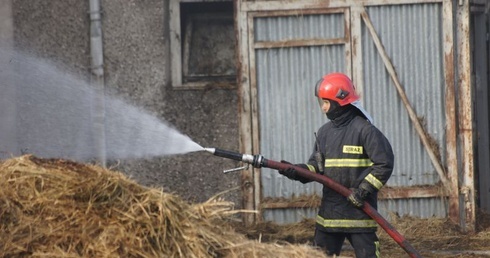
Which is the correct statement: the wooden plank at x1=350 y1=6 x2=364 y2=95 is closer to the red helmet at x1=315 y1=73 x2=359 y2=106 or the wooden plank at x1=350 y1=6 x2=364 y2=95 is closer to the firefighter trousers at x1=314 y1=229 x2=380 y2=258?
the red helmet at x1=315 y1=73 x2=359 y2=106

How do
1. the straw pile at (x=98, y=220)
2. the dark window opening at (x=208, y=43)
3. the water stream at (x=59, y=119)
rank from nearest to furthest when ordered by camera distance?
the straw pile at (x=98, y=220) < the water stream at (x=59, y=119) < the dark window opening at (x=208, y=43)

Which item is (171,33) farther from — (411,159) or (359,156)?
(359,156)

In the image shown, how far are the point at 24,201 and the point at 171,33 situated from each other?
18.7 feet

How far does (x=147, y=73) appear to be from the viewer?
11242mm

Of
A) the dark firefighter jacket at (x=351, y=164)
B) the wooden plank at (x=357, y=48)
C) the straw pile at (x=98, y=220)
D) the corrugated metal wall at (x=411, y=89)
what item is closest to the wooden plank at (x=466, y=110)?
the corrugated metal wall at (x=411, y=89)

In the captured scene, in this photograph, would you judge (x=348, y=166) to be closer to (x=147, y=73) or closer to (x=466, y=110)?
(x=466, y=110)

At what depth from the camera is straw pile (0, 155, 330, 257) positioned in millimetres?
5570

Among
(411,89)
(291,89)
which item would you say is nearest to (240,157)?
(291,89)

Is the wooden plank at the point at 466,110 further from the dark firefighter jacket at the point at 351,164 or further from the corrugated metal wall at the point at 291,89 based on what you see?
the dark firefighter jacket at the point at 351,164

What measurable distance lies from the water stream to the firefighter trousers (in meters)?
3.58

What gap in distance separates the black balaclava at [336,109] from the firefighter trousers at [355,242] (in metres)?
0.85

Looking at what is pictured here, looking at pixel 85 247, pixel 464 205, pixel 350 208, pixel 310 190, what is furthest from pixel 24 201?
pixel 464 205

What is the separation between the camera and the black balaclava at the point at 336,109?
7703mm

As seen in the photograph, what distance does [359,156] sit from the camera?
7.66m
